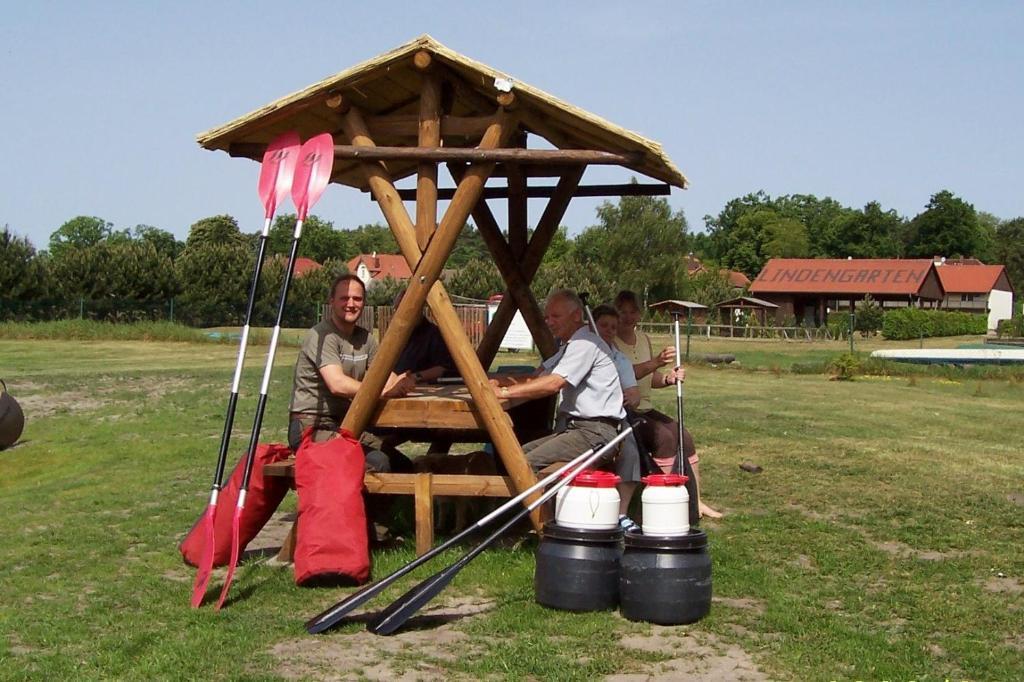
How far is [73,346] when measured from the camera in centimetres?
4078

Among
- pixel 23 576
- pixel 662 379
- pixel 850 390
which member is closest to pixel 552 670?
pixel 23 576

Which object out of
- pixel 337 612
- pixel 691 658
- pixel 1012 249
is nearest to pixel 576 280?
pixel 337 612

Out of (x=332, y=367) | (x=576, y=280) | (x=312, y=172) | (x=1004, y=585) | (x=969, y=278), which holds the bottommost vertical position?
(x=1004, y=585)

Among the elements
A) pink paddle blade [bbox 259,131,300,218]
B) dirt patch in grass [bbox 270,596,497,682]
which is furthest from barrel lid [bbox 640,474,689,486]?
pink paddle blade [bbox 259,131,300,218]

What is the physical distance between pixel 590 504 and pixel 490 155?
2.32 meters

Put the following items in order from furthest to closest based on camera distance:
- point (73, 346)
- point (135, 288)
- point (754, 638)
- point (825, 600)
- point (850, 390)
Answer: point (135, 288) → point (73, 346) → point (850, 390) → point (825, 600) → point (754, 638)

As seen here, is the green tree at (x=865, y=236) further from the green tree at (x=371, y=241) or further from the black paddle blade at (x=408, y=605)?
the black paddle blade at (x=408, y=605)

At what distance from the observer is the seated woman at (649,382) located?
8.83 m

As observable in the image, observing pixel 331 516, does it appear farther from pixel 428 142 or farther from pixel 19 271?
pixel 19 271

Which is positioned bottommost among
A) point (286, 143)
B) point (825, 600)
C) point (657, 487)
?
point (825, 600)

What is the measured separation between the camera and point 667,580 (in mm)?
5992

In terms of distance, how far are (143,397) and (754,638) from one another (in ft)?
49.6

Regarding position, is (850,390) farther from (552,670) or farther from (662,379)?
(552,670)

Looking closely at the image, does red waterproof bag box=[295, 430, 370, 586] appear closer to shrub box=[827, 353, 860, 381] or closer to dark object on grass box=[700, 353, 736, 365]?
shrub box=[827, 353, 860, 381]
